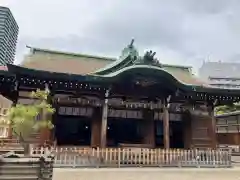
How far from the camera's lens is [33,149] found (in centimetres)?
1104

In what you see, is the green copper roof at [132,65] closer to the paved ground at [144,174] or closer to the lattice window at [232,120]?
the paved ground at [144,174]

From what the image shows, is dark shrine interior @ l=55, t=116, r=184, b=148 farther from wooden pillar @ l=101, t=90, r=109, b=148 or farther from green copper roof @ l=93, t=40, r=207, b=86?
green copper roof @ l=93, t=40, r=207, b=86

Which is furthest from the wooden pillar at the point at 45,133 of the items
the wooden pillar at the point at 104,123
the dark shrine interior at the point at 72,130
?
the wooden pillar at the point at 104,123

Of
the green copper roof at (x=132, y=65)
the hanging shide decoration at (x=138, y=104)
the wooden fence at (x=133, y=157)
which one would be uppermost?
the green copper roof at (x=132, y=65)

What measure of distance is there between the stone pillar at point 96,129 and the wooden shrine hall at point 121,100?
4 cm

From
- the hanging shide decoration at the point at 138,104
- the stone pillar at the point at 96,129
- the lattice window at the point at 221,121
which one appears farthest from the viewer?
the lattice window at the point at 221,121

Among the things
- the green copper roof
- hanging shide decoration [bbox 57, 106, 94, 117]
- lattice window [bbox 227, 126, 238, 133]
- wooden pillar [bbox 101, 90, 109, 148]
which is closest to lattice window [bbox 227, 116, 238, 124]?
lattice window [bbox 227, 126, 238, 133]

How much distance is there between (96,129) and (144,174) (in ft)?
15.0

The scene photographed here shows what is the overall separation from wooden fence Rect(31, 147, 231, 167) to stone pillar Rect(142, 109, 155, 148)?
239 cm

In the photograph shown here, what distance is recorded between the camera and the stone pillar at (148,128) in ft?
48.9

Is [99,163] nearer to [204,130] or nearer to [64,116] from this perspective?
[64,116]

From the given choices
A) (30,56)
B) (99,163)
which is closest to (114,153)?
(99,163)

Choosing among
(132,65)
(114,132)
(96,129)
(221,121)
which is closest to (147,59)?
(132,65)

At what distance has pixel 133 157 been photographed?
1197cm
